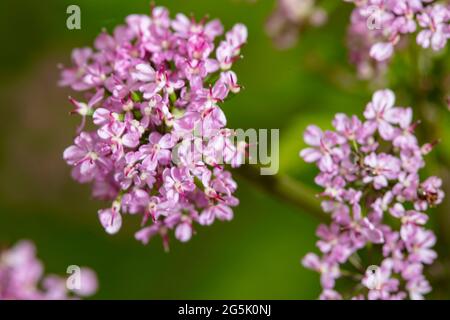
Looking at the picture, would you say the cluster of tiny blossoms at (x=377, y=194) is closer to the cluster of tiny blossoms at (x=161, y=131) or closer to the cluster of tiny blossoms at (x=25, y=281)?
the cluster of tiny blossoms at (x=161, y=131)

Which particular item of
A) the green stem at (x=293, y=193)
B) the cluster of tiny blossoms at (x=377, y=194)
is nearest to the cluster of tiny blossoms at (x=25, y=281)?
the green stem at (x=293, y=193)

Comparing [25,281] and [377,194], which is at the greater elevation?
[377,194]

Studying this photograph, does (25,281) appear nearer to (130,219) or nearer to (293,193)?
(293,193)

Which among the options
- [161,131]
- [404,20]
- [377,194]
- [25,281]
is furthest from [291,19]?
[25,281]

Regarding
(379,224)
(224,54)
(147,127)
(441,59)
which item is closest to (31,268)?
(147,127)
